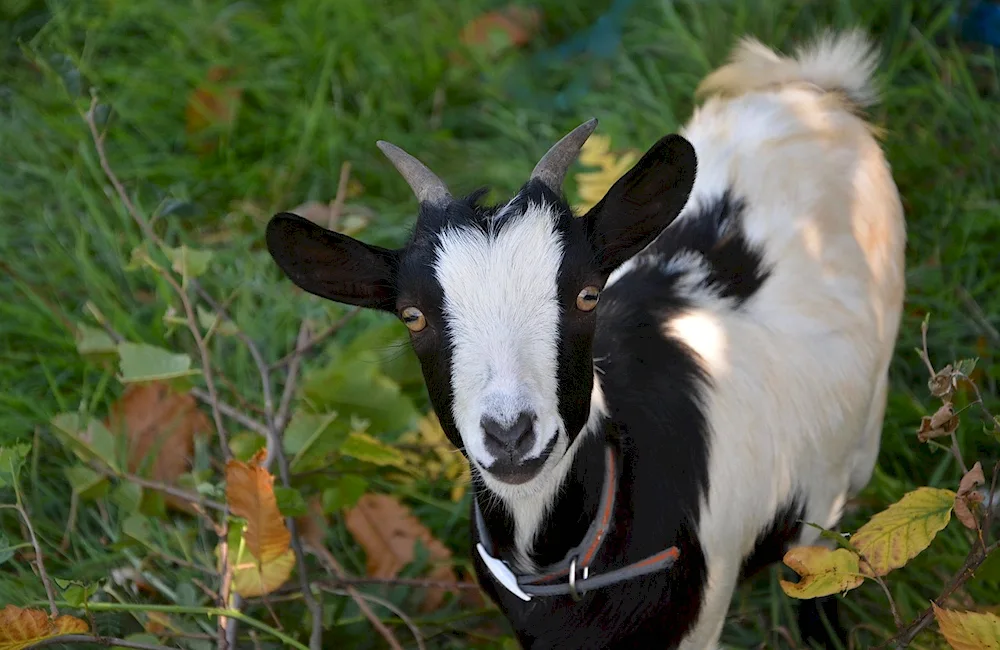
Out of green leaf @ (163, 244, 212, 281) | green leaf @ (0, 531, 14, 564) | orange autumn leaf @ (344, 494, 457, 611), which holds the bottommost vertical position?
orange autumn leaf @ (344, 494, 457, 611)

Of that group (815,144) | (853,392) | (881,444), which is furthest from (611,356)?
(881,444)

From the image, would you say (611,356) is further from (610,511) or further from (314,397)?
(314,397)

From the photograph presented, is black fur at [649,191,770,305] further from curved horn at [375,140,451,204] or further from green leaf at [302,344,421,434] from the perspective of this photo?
green leaf at [302,344,421,434]

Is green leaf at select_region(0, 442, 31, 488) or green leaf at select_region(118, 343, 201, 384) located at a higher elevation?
green leaf at select_region(0, 442, 31, 488)

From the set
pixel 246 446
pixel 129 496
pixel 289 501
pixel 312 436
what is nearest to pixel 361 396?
pixel 312 436

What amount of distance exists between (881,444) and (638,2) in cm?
221

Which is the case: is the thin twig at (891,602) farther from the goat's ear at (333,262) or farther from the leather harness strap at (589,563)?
the goat's ear at (333,262)

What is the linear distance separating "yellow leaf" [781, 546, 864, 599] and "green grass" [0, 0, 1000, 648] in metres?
0.95

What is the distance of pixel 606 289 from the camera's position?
8.18 ft

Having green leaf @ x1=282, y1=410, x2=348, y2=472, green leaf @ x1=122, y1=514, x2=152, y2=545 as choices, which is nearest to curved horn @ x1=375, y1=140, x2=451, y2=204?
green leaf @ x1=282, y1=410, x2=348, y2=472

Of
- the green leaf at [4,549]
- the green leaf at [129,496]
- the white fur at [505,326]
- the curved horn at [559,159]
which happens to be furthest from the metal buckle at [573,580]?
the green leaf at [129,496]

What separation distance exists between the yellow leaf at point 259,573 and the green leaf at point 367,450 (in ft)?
1.23

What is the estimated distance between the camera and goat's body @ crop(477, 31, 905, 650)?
2.18 m

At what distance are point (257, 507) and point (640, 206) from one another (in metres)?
1.04
